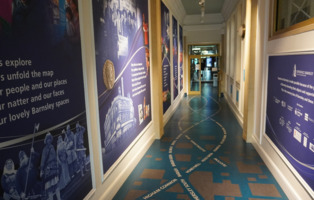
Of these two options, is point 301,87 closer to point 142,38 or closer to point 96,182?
point 96,182

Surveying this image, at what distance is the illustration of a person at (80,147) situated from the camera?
7.92 ft

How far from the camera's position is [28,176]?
1.77m

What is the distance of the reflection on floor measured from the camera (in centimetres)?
324

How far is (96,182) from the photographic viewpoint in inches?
108

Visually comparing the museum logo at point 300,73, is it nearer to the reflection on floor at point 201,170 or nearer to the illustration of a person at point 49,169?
the reflection on floor at point 201,170

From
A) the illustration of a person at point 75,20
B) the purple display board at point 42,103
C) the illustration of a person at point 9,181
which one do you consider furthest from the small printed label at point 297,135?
the illustration of a person at point 9,181

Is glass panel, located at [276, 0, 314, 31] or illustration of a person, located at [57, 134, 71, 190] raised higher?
glass panel, located at [276, 0, 314, 31]

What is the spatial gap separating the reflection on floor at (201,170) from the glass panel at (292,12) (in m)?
2.09

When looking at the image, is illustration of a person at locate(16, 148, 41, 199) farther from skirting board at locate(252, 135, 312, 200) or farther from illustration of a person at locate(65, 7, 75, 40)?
skirting board at locate(252, 135, 312, 200)

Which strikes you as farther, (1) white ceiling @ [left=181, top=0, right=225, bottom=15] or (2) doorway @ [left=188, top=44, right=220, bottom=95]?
(2) doorway @ [left=188, top=44, right=220, bottom=95]

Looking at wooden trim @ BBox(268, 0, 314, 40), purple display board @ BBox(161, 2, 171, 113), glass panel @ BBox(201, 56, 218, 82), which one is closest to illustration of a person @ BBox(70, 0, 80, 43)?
wooden trim @ BBox(268, 0, 314, 40)

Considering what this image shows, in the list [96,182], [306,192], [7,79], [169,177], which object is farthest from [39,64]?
[306,192]

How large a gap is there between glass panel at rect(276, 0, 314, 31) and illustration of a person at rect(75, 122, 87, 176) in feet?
8.33

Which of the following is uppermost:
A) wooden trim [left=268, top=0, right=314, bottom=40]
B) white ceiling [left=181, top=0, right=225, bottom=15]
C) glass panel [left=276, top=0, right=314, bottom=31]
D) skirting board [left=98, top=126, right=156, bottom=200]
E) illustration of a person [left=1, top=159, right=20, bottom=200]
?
white ceiling [left=181, top=0, right=225, bottom=15]
